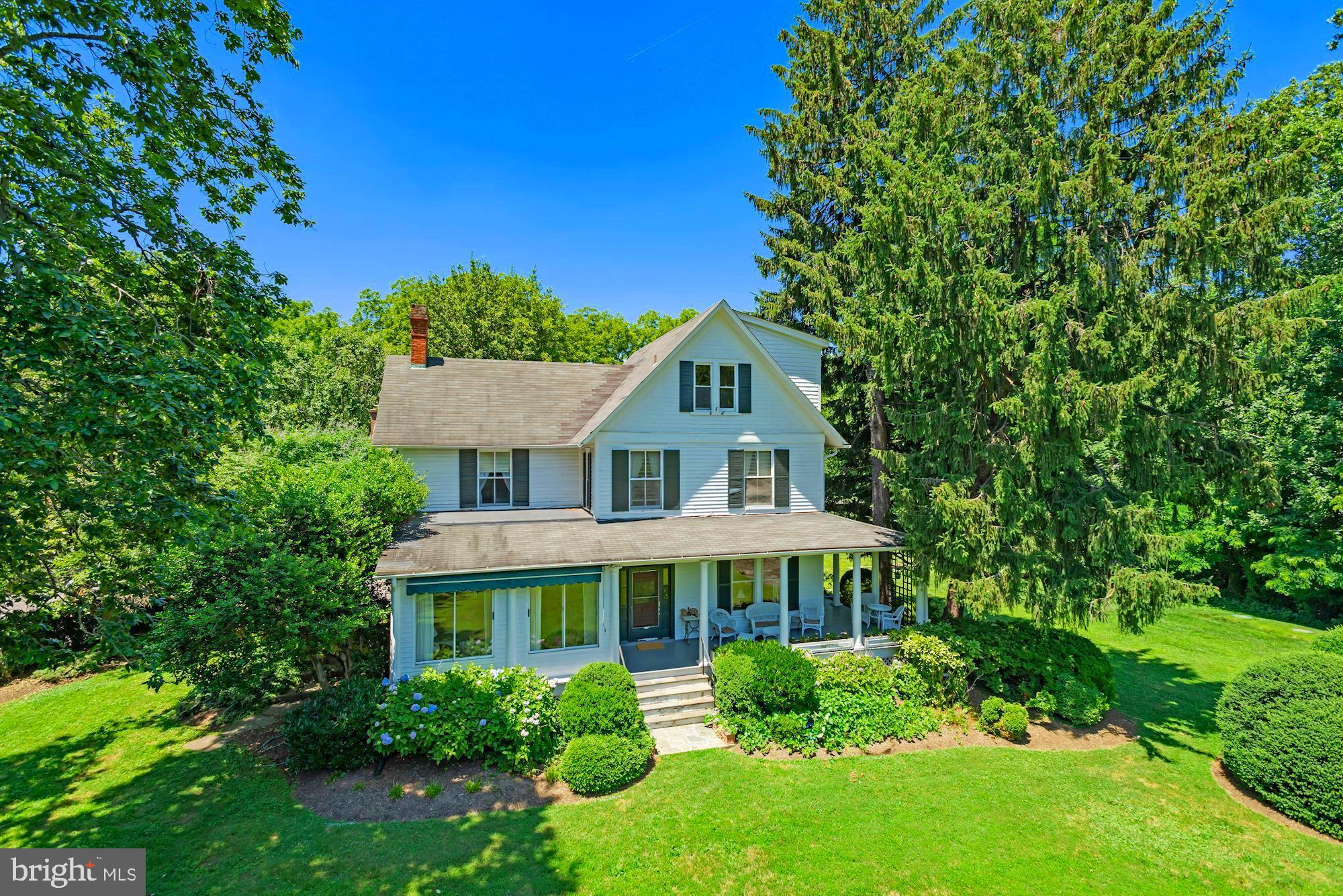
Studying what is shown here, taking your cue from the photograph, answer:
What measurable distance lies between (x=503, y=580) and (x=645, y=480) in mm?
6461

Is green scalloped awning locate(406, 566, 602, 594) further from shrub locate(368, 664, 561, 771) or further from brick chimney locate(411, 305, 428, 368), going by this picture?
brick chimney locate(411, 305, 428, 368)

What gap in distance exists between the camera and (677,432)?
17906 mm

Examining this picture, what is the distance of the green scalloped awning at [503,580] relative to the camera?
1205 cm

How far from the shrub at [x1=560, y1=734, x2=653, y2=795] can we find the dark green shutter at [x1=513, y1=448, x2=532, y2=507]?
374 inches

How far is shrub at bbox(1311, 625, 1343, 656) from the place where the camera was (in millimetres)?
12156

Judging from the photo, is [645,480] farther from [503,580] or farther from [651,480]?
[503,580]

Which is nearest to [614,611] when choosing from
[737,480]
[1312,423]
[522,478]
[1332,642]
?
[737,480]

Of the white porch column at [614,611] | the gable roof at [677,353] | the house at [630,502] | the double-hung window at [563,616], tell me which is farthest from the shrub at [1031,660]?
the double-hung window at [563,616]

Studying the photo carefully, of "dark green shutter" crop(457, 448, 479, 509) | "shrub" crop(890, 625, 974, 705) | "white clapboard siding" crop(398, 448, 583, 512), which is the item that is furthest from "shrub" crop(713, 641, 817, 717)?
"dark green shutter" crop(457, 448, 479, 509)

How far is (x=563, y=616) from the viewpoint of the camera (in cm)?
1427

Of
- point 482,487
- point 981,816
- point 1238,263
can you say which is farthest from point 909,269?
point 482,487

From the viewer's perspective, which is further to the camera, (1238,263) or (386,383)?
(386,383)

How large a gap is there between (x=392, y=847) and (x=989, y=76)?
21.3 metres

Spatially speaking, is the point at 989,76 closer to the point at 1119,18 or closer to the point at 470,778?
the point at 1119,18
